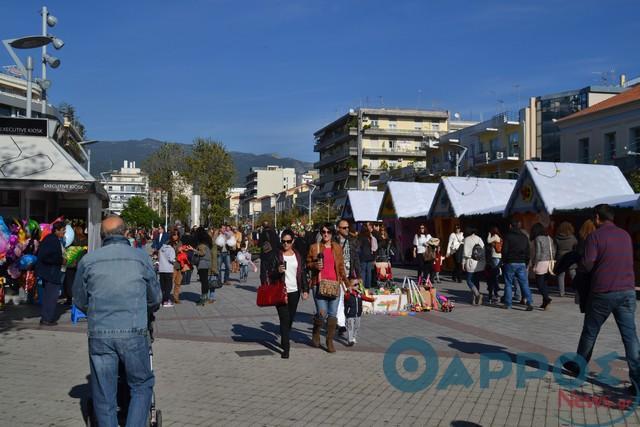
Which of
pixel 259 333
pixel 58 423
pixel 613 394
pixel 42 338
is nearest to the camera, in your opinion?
pixel 58 423

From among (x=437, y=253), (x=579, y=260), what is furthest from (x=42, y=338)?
(x=437, y=253)

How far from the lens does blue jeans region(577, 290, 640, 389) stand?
20.7 ft

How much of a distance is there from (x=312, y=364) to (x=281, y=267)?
1336 millimetres

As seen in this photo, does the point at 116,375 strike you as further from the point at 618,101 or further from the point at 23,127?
the point at 618,101

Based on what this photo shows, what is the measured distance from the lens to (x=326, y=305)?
8.87 m

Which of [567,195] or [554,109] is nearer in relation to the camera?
[567,195]

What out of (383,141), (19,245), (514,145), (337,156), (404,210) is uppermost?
(383,141)

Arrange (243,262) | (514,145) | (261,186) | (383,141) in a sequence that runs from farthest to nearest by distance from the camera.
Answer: (261,186) → (383,141) → (514,145) → (243,262)

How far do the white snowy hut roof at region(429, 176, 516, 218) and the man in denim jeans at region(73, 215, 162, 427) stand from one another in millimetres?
18517

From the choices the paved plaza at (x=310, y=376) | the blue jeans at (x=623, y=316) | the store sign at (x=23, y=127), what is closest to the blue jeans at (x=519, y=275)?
the paved plaza at (x=310, y=376)

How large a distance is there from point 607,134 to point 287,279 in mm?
35675

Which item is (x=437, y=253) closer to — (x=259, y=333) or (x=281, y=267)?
(x=259, y=333)

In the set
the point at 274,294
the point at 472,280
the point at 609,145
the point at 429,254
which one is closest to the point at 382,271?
the point at 429,254

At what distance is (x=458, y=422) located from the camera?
5559 millimetres
